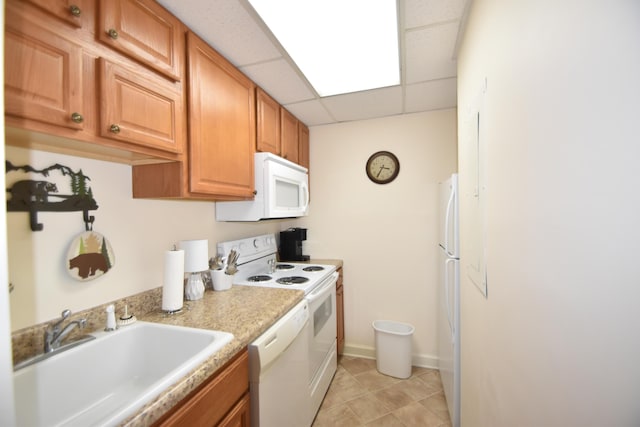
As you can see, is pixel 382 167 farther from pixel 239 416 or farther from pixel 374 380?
pixel 239 416

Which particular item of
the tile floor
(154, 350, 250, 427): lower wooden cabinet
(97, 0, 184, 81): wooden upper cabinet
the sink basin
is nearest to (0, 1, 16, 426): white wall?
the sink basin

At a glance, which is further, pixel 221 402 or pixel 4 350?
pixel 221 402

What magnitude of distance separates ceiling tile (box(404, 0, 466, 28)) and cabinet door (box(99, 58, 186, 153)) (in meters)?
1.15

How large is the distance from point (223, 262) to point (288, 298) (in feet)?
1.77

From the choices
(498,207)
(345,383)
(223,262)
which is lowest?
(345,383)

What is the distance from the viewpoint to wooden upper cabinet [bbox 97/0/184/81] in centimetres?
94

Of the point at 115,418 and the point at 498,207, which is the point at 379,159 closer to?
the point at 498,207

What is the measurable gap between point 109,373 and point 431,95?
2.59 meters

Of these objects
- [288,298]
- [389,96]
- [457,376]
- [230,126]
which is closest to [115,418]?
[288,298]

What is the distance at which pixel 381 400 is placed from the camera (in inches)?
80.3

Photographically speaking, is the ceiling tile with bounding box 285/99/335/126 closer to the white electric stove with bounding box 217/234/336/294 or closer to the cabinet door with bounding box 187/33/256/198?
the cabinet door with bounding box 187/33/256/198

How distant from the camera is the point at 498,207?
0.89 metres

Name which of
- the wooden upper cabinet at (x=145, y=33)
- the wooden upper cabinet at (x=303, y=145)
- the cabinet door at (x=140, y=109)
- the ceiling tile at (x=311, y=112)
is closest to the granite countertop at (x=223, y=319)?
the cabinet door at (x=140, y=109)

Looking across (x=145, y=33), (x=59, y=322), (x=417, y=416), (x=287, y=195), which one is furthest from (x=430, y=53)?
(x=417, y=416)
